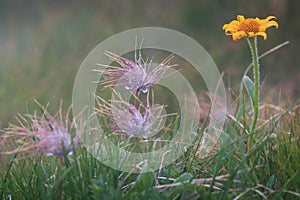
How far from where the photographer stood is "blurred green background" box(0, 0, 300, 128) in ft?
17.4

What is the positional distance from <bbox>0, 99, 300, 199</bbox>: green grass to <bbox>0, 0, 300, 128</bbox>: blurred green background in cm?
283

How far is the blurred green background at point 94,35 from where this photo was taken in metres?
5.30

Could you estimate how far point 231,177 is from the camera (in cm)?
171

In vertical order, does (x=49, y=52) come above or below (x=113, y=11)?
below

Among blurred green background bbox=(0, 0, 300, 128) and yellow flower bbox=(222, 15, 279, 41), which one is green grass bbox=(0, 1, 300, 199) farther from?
yellow flower bbox=(222, 15, 279, 41)

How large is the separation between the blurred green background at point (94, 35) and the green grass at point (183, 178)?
2833mm

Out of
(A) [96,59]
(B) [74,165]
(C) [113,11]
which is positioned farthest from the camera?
(C) [113,11]

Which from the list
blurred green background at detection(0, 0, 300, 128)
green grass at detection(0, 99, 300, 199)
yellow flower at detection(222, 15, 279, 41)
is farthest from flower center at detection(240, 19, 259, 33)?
blurred green background at detection(0, 0, 300, 128)

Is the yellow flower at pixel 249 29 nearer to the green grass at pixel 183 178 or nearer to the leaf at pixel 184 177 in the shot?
the green grass at pixel 183 178

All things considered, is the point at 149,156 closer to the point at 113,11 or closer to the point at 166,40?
the point at 166,40

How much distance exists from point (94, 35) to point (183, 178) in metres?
4.58

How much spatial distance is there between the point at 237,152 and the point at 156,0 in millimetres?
4897

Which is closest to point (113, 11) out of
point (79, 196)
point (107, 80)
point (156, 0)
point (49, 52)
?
point (156, 0)

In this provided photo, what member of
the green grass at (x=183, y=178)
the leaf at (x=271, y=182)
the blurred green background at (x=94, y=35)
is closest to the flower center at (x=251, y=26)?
the green grass at (x=183, y=178)
